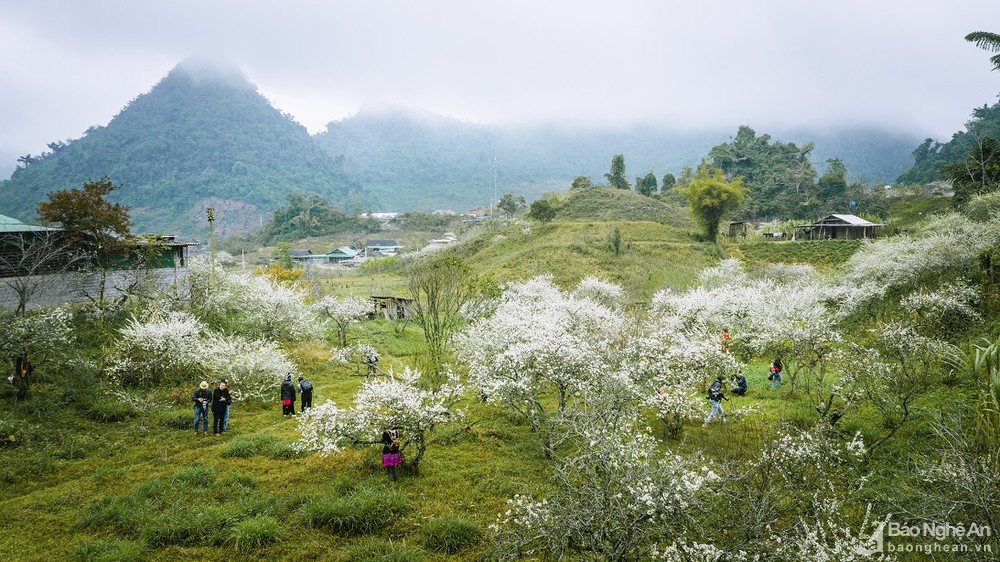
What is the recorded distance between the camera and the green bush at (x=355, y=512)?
316 inches

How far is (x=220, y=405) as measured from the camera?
42.0 ft

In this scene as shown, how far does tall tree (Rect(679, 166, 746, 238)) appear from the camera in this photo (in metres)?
55.2

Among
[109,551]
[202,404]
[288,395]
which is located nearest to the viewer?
[109,551]

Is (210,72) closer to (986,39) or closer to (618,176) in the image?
(618,176)

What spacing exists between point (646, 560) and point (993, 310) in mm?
18479

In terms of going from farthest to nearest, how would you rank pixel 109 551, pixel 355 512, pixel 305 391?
pixel 305 391, pixel 355 512, pixel 109 551

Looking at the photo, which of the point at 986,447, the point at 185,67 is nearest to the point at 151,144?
the point at 185,67

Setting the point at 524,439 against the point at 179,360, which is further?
the point at 179,360

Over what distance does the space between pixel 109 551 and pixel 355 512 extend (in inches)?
149

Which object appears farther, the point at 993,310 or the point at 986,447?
the point at 993,310

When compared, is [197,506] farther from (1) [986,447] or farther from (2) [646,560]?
(1) [986,447]

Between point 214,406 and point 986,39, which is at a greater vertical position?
point 986,39

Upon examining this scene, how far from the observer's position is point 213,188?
123m

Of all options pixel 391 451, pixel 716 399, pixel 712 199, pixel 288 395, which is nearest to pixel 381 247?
pixel 712 199
